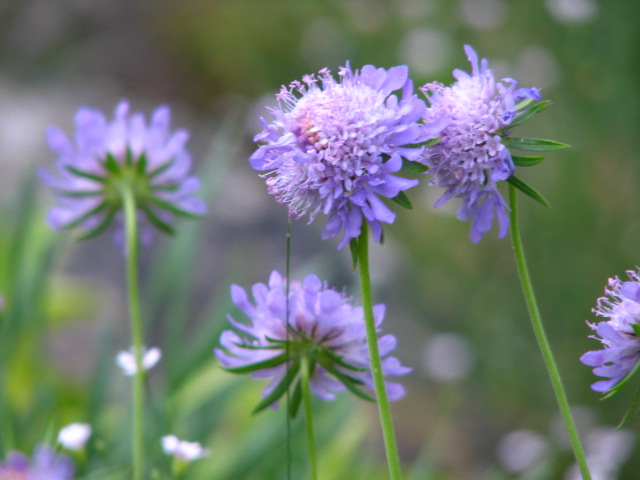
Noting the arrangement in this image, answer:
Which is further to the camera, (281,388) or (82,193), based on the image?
(82,193)

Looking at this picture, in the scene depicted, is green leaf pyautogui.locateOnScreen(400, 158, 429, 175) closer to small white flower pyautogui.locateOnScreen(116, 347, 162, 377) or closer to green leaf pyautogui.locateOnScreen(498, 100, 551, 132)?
green leaf pyautogui.locateOnScreen(498, 100, 551, 132)

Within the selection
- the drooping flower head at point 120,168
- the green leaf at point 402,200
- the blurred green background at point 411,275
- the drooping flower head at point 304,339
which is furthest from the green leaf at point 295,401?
the blurred green background at point 411,275

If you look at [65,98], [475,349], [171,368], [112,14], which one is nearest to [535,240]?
[475,349]

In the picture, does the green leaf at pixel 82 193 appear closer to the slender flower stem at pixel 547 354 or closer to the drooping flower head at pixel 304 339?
the drooping flower head at pixel 304 339

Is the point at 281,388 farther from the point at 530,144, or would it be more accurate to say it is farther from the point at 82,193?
the point at 82,193

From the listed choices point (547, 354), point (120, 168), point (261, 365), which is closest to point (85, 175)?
point (120, 168)

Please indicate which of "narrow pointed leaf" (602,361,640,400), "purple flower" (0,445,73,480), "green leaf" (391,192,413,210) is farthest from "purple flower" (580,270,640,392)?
"purple flower" (0,445,73,480)

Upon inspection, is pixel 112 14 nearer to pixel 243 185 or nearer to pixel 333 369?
pixel 243 185
